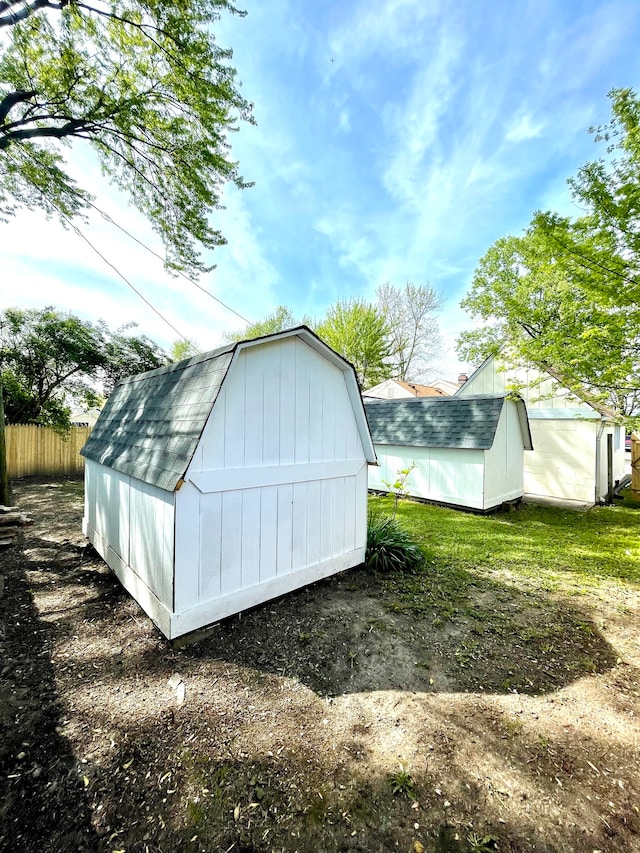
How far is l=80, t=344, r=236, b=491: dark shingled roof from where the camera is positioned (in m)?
2.88

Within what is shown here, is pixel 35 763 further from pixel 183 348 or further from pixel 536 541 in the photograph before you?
pixel 183 348

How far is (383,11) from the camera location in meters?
5.41

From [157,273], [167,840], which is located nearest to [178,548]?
[167,840]

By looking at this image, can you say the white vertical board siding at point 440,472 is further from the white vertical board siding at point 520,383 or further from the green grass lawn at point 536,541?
the white vertical board siding at point 520,383

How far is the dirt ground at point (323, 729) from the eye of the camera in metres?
1.60

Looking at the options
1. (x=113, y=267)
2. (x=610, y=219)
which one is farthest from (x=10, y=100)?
(x=610, y=219)

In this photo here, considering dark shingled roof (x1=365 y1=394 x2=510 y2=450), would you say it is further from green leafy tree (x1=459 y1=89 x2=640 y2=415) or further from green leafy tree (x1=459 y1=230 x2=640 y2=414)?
green leafy tree (x1=459 y1=89 x2=640 y2=415)

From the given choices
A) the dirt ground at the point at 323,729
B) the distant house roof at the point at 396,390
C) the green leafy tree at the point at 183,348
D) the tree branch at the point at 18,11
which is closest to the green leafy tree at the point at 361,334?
the distant house roof at the point at 396,390

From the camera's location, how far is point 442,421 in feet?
29.2

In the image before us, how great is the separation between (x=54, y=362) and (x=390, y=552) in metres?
13.4

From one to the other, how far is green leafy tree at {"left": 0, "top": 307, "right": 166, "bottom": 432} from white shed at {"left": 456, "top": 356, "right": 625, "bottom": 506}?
43.3ft

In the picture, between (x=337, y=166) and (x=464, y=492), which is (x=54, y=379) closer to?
(x=337, y=166)

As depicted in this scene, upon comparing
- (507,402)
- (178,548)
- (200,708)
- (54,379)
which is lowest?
(200,708)

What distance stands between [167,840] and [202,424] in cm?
240
